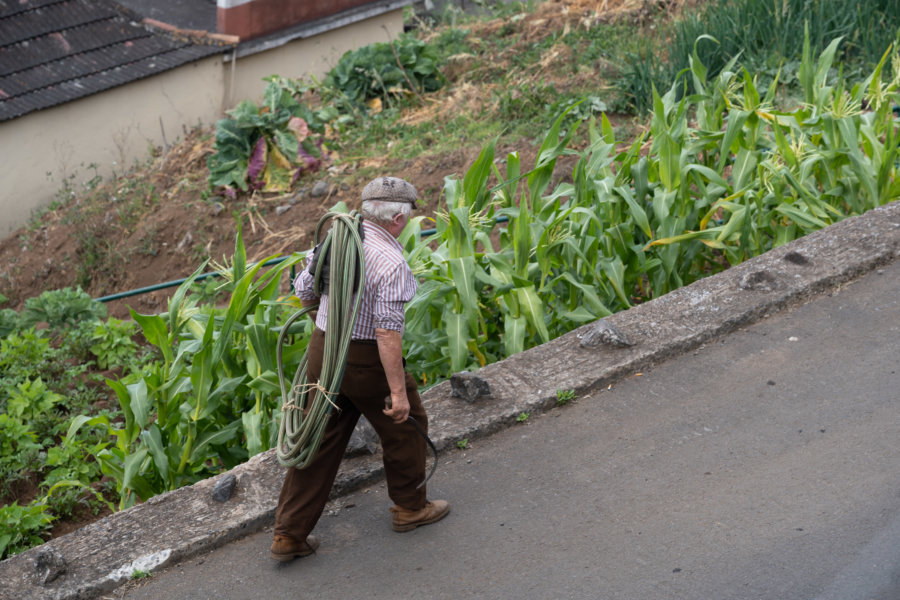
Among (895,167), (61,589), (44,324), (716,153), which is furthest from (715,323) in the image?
(44,324)

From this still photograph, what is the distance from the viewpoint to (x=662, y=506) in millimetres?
3521

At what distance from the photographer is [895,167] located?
5684 mm

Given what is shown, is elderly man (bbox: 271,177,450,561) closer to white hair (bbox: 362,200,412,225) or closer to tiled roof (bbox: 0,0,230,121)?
white hair (bbox: 362,200,412,225)

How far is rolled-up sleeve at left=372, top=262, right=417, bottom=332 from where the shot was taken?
3248mm

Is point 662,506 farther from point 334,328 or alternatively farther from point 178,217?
point 178,217

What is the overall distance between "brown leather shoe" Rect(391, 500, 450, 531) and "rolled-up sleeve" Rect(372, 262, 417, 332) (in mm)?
733

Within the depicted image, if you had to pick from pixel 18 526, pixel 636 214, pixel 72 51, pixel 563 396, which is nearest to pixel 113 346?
pixel 18 526

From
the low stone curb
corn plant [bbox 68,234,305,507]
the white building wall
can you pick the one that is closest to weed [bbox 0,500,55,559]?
corn plant [bbox 68,234,305,507]

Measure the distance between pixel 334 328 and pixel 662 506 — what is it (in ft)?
4.48

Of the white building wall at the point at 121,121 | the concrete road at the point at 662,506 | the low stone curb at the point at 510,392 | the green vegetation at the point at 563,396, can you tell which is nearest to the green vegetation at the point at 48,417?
the low stone curb at the point at 510,392

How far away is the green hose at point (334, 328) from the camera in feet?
10.6

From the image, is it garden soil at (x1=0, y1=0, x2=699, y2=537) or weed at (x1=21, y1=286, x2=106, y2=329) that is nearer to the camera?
weed at (x1=21, y1=286, x2=106, y2=329)

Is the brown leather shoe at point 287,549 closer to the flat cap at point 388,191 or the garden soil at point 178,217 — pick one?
the flat cap at point 388,191

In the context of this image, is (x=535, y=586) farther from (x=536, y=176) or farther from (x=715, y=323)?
(x=536, y=176)
